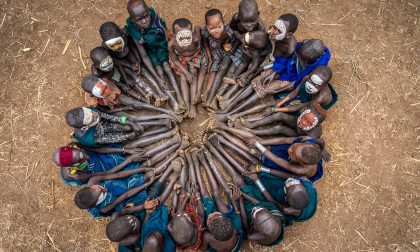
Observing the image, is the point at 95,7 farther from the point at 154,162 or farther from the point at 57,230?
the point at 57,230

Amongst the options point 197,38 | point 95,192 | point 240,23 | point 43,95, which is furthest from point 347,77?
point 43,95

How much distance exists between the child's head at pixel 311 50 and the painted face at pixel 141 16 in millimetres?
2122

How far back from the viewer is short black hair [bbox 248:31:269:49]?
16.2ft

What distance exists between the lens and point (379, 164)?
5.33 m

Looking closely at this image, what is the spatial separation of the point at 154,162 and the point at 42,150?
1.75m

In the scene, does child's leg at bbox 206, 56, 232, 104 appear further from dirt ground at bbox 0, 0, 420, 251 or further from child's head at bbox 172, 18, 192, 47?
child's head at bbox 172, 18, 192, 47

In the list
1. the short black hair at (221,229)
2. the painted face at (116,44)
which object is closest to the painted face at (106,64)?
the painted face at (116,44)

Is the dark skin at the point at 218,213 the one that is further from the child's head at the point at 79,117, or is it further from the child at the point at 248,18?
the child at the point at 248,18

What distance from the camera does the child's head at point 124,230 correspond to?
4.34 meters

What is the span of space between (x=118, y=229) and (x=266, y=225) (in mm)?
1760

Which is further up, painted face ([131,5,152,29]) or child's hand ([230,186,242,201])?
painted face ([131,5,152,29])

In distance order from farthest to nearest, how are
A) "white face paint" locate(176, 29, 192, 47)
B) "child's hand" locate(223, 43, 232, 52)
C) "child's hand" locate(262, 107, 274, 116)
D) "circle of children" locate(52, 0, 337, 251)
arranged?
"child's hand" locate(223, 43, 232, 52), "child's hand" locate(262, 107, 274, 116), "white face paint" locate(176, 29, 192, 47), "circle of children" locate(52, 0, 337, 251)

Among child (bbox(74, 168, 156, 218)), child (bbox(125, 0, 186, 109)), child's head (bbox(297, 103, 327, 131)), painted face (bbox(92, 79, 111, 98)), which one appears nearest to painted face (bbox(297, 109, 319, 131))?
child's head (bbox(297, 103, 327, 131))

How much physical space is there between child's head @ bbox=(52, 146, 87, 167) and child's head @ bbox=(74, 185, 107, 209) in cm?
36
